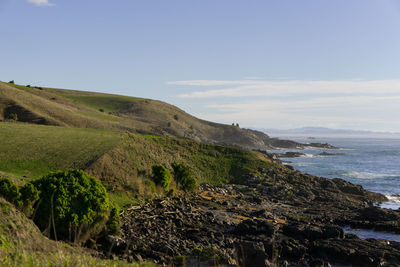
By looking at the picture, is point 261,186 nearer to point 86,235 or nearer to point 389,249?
point 389,249

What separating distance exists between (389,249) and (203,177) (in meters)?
28.2

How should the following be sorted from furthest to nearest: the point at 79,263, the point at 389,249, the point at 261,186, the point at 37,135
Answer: the point at 261,186, the point at 37,135, the point at 389,249, the point at 79,263

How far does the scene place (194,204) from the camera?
35062 mm

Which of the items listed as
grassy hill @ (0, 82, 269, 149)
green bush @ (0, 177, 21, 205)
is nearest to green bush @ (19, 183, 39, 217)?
green bush @ (0, 177, 21, 205)

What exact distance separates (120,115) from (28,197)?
377 ft

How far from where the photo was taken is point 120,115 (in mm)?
133375

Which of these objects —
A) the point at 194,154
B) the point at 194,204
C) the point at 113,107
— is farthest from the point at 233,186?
the point at 113,107

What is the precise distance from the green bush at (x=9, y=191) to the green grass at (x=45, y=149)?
1207 cm

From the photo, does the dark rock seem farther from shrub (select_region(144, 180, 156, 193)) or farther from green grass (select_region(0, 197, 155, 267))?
shrub (select_region(144, 180, 156, 193))

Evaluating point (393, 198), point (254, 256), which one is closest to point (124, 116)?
point (393, 198)

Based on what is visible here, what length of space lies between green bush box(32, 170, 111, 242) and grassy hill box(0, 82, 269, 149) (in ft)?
152

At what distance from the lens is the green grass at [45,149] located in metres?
34.3

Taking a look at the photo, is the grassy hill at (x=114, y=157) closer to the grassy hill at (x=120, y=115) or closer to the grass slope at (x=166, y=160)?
the grass slope at (x=166, y=160)

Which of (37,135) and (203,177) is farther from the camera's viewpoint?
(203,177)
